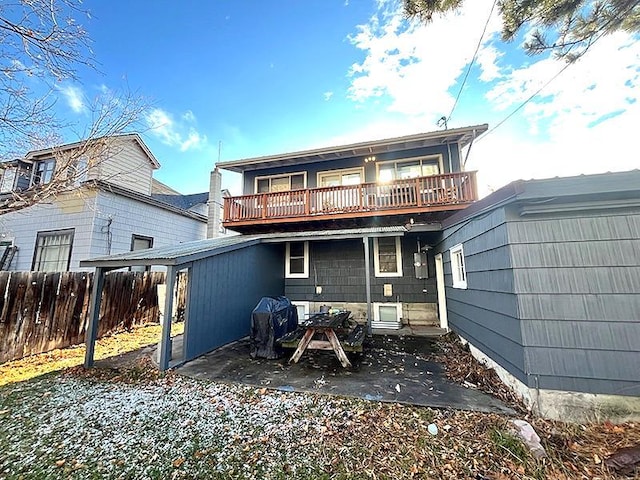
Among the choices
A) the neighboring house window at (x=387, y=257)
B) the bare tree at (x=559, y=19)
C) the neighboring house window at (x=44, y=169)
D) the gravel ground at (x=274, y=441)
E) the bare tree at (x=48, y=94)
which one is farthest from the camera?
the neighboring house window at (x=44, y=169)

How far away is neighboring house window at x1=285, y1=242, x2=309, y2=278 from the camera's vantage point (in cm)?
913

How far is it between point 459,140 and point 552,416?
827 cm

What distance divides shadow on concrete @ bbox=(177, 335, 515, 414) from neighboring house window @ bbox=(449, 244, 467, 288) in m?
1.56

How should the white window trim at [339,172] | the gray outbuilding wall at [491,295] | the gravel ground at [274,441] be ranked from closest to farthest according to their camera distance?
the gravel ground at [274,441] → the gray outbuilding wall at [491,295] → the white window trim at [339,172]

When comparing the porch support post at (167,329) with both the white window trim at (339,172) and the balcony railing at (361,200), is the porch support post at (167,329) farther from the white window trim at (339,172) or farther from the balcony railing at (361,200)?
the white window trim at (339,172)

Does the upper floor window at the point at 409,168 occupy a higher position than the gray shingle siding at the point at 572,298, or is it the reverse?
the upper floor window at the point at 409,168

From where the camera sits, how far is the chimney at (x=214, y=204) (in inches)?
534

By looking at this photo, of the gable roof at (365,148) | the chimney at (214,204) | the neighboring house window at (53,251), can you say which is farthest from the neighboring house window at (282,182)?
the neighboring house window at (53,251)

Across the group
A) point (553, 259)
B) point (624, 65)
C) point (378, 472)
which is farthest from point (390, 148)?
point (378, 472)

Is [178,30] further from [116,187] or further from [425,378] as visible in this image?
[425,378]

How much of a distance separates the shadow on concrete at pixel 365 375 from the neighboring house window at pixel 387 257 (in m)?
2.72

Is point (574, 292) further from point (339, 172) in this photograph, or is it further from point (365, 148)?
point (339, 172)

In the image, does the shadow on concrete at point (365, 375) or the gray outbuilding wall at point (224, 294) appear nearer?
the shadow on concrete at point (365, 375)

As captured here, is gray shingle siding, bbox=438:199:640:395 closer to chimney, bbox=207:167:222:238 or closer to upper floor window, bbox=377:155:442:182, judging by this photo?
upper floor window, bbox=377:155:442:182
